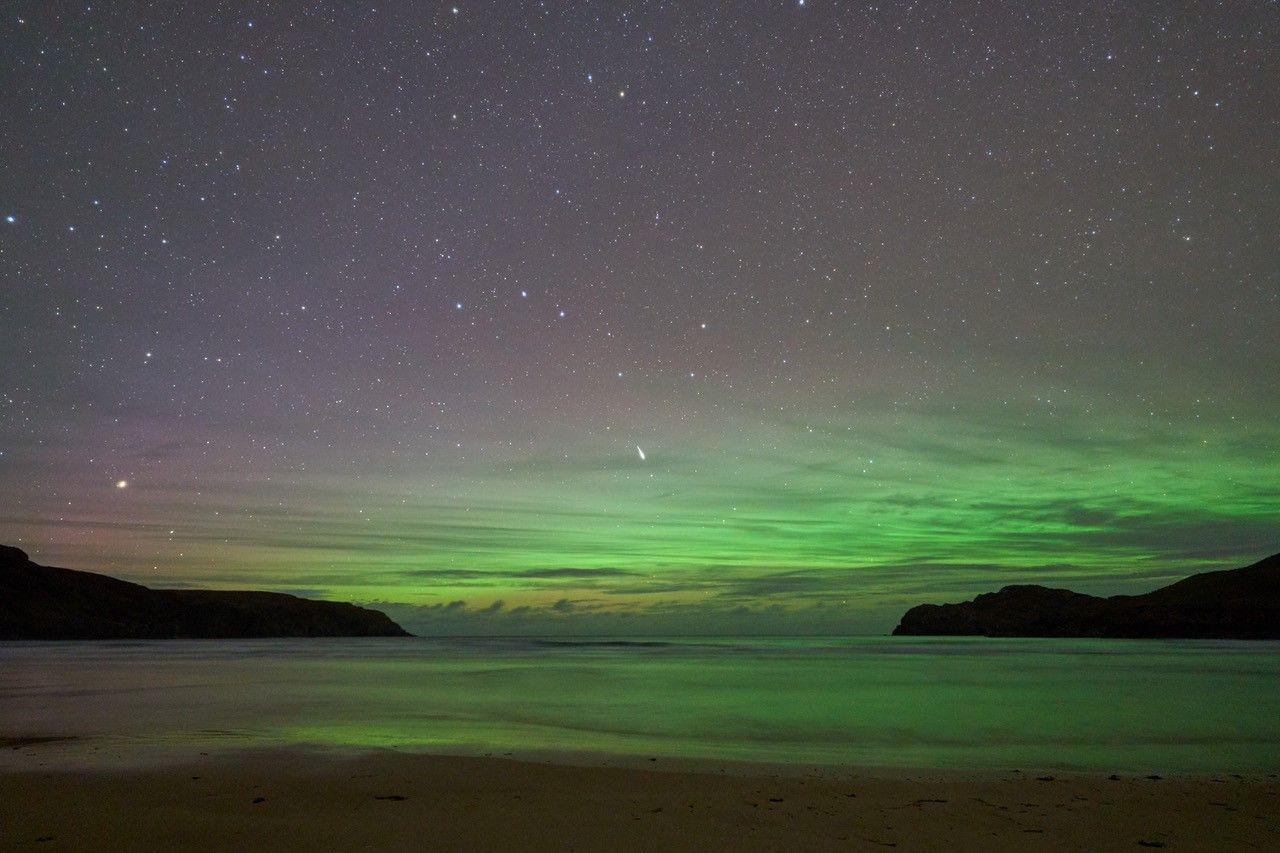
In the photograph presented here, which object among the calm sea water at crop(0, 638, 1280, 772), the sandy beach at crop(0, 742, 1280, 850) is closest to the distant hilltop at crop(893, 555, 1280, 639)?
the calm sea water at crop(0, 638, 1280, 772)

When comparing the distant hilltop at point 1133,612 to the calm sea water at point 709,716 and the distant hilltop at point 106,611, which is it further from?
the distant hilltop at point 106,611

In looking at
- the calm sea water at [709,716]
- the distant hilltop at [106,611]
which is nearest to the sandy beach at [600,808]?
the calm sea water at [709,716]

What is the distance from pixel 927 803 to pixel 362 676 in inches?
1246

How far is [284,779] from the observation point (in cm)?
927

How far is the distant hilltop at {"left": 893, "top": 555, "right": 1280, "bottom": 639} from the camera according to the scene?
129125 mm

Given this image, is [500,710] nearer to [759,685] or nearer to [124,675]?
[759,685]

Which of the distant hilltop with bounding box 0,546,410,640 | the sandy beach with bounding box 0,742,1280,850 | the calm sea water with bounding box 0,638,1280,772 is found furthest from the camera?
the distant hilltop with bounding box 0,546,410,640

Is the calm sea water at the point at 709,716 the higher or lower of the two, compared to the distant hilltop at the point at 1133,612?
higher

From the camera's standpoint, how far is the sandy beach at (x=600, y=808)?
6.66 m

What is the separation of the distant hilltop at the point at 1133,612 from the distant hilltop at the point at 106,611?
491 feet

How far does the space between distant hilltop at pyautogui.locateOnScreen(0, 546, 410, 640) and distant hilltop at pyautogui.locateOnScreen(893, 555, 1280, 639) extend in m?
150

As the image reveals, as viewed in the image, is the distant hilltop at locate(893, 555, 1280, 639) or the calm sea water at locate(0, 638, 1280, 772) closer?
the calm sea water at locate(0, 638, 1280, 772)

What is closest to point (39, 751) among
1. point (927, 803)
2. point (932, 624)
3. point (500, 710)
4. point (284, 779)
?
point (284, 779)

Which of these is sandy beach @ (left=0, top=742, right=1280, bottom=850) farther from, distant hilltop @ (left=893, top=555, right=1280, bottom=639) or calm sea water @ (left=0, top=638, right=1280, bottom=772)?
distant hilltop @ (left=893, top=555, right=1280, bottom=639)
